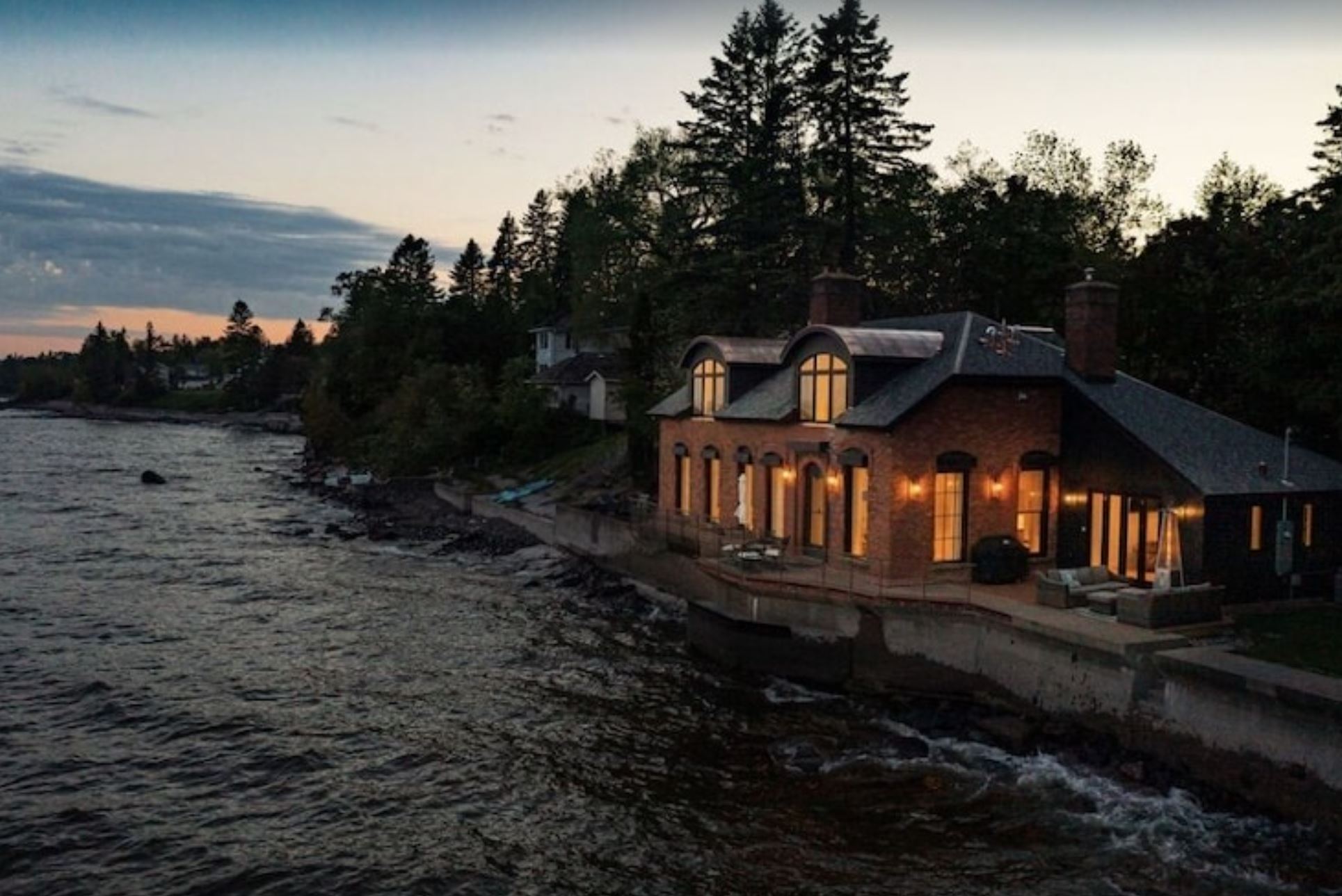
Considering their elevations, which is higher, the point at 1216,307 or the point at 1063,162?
the point at 1063,162

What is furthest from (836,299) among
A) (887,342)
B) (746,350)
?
(887,342)

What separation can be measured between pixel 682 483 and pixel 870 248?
65.1 ft

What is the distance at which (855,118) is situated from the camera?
164ft

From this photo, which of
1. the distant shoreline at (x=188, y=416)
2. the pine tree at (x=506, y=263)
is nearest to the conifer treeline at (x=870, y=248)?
the pine tree at (x=506, y=263)

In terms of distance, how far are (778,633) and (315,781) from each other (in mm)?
11286

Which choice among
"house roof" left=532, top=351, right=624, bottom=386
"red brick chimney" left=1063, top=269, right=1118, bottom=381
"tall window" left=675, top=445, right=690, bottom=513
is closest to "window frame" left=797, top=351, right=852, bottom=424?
"red brick chimney" left=1063, top=269, right=1118, bottom=381

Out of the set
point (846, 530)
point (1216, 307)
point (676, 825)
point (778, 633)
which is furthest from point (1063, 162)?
point (676, 825)

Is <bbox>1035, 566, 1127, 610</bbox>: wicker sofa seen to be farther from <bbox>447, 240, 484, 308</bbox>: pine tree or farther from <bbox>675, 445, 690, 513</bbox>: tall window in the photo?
<bbox>447, 240, 484, 308</bbox>: pine tree

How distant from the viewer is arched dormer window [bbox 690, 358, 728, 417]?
33.9 m

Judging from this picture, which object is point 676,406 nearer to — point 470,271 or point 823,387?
point 823,387

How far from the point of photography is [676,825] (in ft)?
57.7

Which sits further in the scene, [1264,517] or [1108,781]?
[1264,517]

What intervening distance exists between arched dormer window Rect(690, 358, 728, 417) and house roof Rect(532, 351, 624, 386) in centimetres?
3019

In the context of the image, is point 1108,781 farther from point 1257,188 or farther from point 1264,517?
point 1257,188
